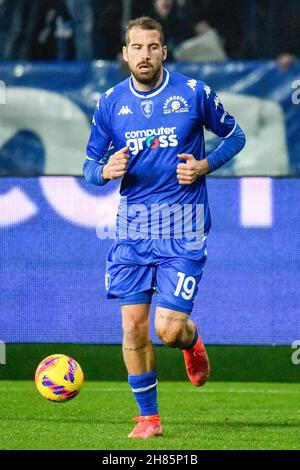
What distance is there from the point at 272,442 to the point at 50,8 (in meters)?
5.37

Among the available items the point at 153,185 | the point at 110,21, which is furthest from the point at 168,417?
the point at 110,21

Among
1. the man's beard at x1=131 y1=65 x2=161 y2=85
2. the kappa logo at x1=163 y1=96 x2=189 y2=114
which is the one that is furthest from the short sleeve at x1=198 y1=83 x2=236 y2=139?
the man's beard at x1=131 y1=65 x2=161 y2=85

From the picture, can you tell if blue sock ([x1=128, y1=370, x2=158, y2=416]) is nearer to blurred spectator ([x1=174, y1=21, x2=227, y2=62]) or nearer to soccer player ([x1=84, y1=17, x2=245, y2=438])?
soccer player ([x1=84, y1=17, x2=245, y2=438])

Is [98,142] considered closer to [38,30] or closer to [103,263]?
[103,263]

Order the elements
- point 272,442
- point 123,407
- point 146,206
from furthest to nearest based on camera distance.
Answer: point 123,407 → point 146,206 → point 272,442

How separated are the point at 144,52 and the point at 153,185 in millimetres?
774

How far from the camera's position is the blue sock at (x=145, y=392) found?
6.94 metres

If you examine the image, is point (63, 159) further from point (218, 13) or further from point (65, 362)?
point (65, 362)

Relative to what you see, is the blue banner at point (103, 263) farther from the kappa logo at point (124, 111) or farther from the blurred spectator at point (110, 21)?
the kappa logo at point (124, 111)

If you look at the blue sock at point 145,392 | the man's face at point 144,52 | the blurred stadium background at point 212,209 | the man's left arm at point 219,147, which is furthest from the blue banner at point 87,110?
the blue sock at point 145,392

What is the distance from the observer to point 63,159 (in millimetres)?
10188

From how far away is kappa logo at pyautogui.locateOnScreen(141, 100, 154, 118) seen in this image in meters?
7.19

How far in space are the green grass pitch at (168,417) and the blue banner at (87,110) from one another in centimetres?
184
